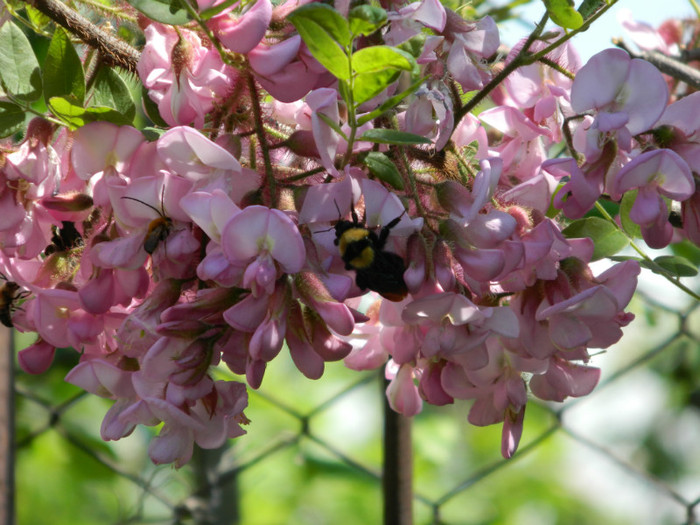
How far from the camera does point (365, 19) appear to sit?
0.36 m

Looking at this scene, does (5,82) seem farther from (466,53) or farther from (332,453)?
(332,453)

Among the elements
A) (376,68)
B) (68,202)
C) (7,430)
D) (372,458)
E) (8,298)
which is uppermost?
(376,68)

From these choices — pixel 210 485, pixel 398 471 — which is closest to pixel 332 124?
pixel 398 471

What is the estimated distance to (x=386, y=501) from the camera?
0.87 metres

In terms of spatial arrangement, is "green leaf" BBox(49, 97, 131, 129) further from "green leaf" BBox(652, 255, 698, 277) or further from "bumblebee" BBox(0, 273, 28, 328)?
"green leaf" BBox(652, 255, 698, 277)

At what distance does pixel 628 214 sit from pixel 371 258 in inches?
7.4

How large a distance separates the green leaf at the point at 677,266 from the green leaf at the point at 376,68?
226mm

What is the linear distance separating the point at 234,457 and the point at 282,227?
0.80m

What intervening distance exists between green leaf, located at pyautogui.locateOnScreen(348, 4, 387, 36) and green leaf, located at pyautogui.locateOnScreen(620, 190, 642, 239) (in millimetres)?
190

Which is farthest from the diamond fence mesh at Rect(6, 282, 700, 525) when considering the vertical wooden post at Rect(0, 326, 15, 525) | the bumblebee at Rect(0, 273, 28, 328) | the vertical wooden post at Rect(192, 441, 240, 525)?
the bumblebee at Rect(0, 273, 28, 328)

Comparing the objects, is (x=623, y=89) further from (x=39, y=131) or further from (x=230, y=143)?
(x=39, y=131)

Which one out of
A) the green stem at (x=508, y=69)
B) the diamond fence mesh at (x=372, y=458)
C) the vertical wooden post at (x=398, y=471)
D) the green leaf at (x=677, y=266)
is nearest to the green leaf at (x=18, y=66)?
the green stem at (x=508, y=69)

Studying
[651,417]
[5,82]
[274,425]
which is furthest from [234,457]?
[5,82]

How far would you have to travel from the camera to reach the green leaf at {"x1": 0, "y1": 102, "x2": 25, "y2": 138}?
48 cm
